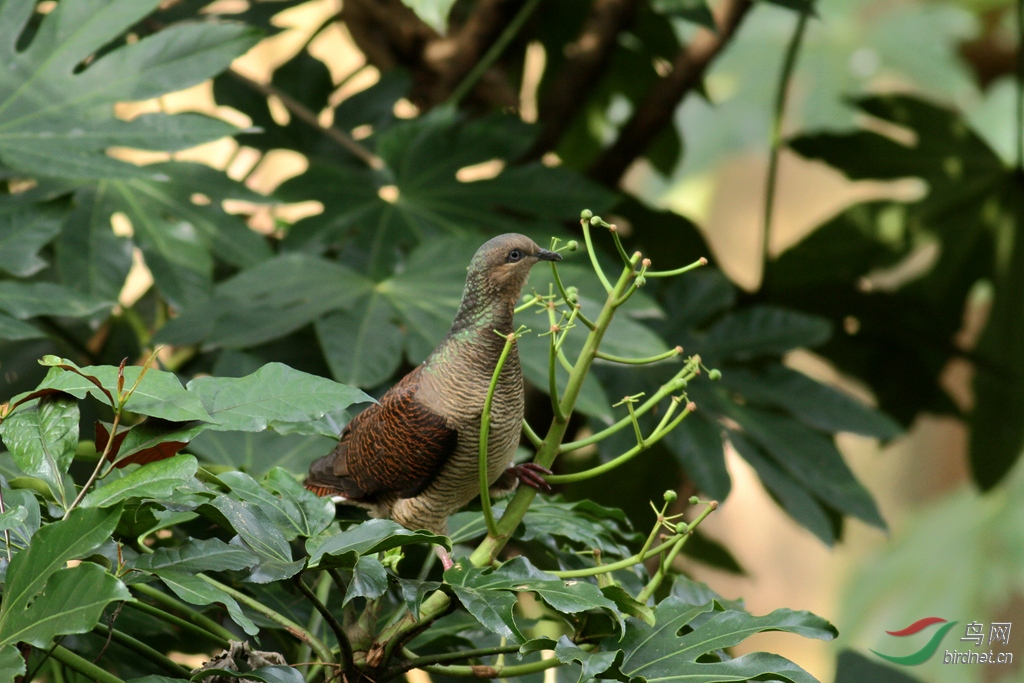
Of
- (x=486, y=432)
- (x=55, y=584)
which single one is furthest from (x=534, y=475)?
(x=55, y=584)

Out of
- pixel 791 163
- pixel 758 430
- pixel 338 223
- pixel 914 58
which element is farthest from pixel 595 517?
pixel 791 163

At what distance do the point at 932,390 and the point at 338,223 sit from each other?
1.07 meters

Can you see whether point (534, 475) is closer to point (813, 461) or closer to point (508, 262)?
point (508, 262)

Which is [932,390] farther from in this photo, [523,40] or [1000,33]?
[1000,33]

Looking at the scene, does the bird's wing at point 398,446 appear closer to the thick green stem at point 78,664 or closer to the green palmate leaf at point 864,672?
the thick green stem at point 78,664

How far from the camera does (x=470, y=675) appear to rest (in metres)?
0.64

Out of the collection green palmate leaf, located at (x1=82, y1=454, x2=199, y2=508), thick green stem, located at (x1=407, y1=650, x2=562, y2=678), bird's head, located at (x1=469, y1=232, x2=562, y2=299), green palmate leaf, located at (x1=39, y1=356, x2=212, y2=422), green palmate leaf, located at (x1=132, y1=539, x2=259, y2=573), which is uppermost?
bird's head, located at (x1=469, y1=232, x2=562, y2=299)

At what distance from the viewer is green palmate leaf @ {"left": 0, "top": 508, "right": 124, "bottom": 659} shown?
0.47 m

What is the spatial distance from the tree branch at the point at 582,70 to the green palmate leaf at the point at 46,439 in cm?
106

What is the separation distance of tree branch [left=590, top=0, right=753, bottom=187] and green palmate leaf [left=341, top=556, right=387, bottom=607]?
1089 mm

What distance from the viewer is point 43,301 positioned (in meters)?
0.88

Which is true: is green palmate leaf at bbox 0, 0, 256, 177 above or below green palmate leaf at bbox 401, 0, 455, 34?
below

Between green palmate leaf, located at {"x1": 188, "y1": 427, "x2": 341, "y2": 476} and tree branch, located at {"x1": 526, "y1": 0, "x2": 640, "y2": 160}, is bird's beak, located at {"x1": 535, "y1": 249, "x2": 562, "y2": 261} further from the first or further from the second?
tree branch, located at {"x1": 526, "y1": 0, "x2": 640, "y2": 160}

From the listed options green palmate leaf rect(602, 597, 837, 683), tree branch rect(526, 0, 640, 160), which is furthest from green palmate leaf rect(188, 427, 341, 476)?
tree branch rect(526, 0, 640, 160)
